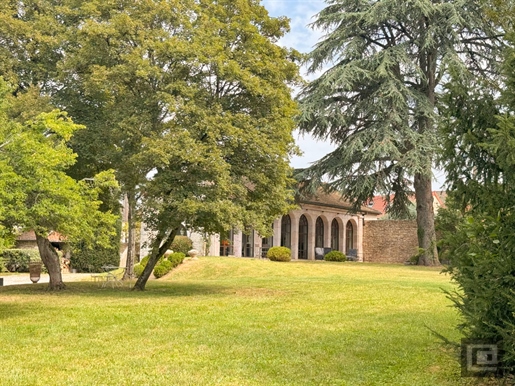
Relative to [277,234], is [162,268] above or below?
below

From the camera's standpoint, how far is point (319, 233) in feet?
137

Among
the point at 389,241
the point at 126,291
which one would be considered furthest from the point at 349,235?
the point at 126,291

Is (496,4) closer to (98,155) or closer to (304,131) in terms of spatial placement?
(98,155)

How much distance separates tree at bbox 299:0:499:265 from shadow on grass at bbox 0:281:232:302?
11.7 meters

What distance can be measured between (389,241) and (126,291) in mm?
26278

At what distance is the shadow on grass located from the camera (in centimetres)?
1636

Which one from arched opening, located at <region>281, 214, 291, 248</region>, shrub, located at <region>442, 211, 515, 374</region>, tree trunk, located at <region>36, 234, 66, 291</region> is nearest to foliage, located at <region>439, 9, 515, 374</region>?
shrub, located at <region>442, 211, 515, 374</region>

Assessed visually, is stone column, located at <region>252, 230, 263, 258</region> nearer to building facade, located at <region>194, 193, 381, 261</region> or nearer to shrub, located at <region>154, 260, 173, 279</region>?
building facade, located at <region>194, 193, 381, 261</region>

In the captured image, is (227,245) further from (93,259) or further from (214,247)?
(93,259)

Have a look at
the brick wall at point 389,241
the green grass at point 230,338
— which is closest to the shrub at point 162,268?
the green grass at point 230,338

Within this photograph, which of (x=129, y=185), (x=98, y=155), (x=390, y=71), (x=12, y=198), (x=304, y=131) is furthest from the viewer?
(x=304, y=131)

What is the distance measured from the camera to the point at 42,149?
1080 cm

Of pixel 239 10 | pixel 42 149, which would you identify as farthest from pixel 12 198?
pixel 239 10

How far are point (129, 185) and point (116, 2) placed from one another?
6649 millimetres
